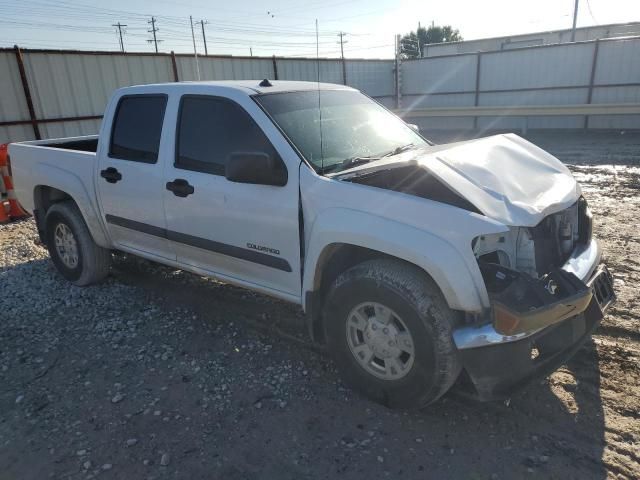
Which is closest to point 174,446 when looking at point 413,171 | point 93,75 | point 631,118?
point 413,171

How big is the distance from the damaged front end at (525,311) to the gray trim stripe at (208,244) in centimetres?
135

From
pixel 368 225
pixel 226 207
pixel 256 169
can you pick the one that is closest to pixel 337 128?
pixel 256 169

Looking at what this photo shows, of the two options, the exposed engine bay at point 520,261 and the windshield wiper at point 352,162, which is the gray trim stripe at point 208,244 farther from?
the exposed engine bay at point 520,261

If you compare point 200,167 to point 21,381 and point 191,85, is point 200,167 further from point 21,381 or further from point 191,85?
point 21,381

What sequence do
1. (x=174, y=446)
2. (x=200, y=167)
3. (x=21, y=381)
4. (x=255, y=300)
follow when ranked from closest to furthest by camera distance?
(x=174, y=446) < (x=21, y=381) < (x=200, y=167) < (x=255, y=300)

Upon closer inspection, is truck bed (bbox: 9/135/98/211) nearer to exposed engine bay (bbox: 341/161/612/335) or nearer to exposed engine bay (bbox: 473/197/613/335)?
exposed engine bay (bbox: 341/161/612/335)

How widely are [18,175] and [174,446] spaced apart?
423 cm

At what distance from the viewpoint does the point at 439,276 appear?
258cm

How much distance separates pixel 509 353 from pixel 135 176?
3.27 metres

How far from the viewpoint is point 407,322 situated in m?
2.76

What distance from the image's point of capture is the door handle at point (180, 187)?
12.4ft

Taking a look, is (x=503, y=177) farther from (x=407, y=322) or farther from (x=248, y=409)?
(x=248, y=409)

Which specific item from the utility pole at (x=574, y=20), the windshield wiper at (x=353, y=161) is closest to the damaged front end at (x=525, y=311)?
the windshield wiper at (x=353, y=161)

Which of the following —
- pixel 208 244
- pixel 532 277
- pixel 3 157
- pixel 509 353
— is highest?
pixel 3 157
